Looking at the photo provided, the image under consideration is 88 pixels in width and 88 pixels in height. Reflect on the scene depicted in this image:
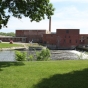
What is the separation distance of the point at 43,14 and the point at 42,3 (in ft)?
3.15

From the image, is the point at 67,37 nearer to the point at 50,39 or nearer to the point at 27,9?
the point at 50,39

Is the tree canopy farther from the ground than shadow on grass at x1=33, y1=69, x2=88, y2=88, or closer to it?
farther from the ground

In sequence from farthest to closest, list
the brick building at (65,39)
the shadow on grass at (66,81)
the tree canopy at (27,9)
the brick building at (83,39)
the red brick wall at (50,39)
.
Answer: the red brick wall at (50,39)
the brick building at (83,39)
the brick building at (65,39)
the tree canopy at (27,9)
the shadow on grass at (66,81)

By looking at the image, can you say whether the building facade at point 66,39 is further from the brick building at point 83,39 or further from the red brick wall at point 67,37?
the brick building at point 83,39

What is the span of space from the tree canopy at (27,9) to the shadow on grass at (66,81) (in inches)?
224

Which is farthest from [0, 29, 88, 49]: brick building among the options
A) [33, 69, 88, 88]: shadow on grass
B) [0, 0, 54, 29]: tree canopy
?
[33, 69, 88, 88]: shadow on grass

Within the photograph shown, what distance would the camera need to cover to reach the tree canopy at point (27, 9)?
14641 millimetres

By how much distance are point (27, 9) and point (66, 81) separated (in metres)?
6.93

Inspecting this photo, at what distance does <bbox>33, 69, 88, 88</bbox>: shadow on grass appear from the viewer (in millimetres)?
9320

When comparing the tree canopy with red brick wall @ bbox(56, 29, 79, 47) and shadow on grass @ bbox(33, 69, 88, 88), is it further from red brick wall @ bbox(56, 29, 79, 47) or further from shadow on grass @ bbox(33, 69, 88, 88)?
red brick wall @ bbox(56, 29, 79, 47)

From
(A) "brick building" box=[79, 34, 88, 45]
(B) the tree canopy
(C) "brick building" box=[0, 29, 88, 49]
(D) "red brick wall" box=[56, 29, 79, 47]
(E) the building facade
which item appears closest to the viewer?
(B) the tree canopy

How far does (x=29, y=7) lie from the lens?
49.8 ft

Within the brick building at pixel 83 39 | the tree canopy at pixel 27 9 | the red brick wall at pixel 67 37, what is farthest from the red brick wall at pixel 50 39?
the tree canopy at pixel 27 9

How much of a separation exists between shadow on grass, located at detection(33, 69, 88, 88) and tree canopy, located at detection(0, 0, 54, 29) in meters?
5.69
